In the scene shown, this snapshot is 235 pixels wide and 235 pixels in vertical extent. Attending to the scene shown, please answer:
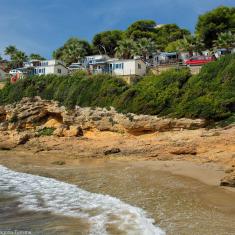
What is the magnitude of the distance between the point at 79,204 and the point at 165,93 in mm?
21061

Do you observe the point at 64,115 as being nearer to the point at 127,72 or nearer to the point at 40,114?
the point at 40,114

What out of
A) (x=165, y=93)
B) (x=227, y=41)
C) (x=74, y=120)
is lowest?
(x=74, y=120)

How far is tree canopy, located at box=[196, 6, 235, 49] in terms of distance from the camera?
6606 centimetres

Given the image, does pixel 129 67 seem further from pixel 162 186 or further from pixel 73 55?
pixel 162 186

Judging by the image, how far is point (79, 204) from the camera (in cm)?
1703

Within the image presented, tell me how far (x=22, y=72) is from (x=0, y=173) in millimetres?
42305

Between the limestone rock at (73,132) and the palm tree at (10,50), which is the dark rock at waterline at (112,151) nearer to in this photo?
the limestone rock at (73,132)

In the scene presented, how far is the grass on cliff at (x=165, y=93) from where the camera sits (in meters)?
32.5

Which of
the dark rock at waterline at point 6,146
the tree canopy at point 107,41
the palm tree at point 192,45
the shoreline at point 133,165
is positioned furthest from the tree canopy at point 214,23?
the shoreline at point 133,165

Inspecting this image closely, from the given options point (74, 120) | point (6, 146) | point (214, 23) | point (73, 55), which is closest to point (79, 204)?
point (74, 120)

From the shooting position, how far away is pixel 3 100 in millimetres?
50875

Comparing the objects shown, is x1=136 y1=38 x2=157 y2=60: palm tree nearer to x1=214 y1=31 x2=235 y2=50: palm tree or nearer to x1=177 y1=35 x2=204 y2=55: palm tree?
x1=177 y1=35 x2=204 y2=55: palm tree

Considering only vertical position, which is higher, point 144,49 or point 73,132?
point 144,49

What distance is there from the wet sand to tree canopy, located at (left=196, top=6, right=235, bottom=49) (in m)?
42.5
